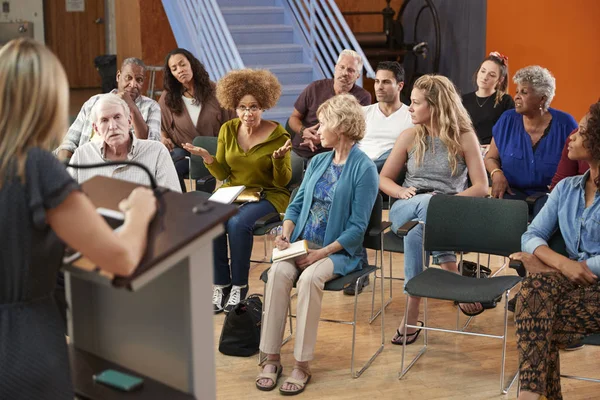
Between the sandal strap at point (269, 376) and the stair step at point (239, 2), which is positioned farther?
the stair step at point (239, 2)

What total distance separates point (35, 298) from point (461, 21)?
28.0 feet

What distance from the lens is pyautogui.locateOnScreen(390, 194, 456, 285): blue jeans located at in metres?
4.18

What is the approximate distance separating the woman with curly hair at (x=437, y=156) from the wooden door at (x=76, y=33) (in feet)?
→ 34.5

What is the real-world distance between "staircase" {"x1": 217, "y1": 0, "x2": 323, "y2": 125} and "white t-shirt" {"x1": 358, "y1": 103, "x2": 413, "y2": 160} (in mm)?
2825

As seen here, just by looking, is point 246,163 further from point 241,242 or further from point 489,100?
point 489,100

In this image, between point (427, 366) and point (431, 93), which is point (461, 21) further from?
point (427, 366)

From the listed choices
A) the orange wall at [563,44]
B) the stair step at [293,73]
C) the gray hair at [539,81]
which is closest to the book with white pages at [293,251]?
the gray hair at [539,81]

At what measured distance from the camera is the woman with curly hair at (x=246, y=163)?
4.62 metres

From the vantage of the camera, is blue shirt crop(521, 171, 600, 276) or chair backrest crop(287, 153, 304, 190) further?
chair backrest crop(287, 153, 304, 190)

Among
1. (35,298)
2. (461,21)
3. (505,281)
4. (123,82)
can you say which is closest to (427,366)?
(505,281)

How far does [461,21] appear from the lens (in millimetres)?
9641

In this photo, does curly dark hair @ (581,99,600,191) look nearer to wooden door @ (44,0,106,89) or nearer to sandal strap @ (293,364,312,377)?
sandal strap @ (293,364,312,377)

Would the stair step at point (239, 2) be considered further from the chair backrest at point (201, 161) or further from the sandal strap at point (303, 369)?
the sandal strap at point (303, 369)

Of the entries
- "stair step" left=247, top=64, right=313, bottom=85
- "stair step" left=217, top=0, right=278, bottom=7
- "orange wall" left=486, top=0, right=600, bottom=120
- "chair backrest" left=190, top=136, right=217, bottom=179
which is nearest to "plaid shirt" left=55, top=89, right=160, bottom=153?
"chair backrest" left=190, top=136, right=217, bottom=179
